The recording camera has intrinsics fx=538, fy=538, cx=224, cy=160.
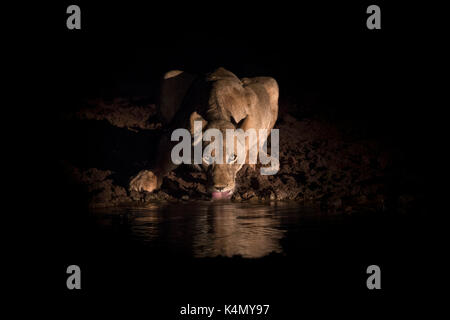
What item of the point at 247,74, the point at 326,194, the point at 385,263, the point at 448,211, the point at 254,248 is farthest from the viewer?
→ the point at 247,74

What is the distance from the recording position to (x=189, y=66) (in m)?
16.8

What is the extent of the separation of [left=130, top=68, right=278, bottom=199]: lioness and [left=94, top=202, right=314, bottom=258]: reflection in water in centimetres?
63

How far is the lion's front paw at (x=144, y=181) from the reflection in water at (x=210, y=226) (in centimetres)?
77

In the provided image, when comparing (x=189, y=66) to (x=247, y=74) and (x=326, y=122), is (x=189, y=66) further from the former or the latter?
(x=326, y=122)

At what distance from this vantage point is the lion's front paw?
9125 millimetres

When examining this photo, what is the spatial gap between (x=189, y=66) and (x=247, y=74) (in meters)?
1.84

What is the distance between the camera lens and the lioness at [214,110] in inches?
348

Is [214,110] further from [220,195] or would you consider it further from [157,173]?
[220,195]

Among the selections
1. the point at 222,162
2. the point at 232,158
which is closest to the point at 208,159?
the point at 222,162

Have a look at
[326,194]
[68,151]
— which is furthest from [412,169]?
[68,151]

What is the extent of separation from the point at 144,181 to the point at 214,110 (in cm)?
183

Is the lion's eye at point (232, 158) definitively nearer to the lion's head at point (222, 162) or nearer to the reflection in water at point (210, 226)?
the lion's head at point (222, 162)

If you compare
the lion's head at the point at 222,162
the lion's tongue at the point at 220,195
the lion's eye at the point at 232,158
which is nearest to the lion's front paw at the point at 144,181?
the lion's head at the point at 222,162

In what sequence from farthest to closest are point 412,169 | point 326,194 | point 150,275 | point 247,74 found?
point 247,74
point 412,169
point 326,194
point 150,275
